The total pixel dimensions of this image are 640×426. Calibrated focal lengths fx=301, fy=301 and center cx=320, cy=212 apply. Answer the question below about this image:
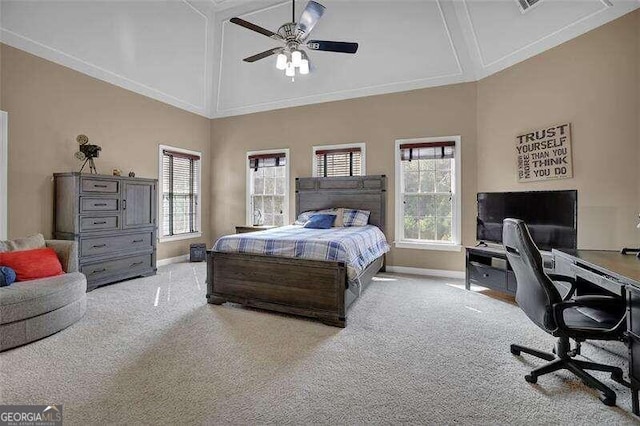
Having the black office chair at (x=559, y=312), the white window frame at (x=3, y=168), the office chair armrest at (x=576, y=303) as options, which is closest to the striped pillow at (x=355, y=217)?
the black office chair at (x=559, y=312)

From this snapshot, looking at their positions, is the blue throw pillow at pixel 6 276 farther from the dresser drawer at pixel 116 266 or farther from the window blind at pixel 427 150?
the window blind at pixel 427 150

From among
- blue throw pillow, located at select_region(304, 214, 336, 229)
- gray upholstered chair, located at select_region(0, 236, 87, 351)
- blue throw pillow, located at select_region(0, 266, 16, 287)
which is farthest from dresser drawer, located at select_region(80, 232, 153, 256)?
blue throw pillow, located at select_region(304, 214, 336, 229)

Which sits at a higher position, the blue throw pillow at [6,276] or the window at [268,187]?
the window at [268,187]

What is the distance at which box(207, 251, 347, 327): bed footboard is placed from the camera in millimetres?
2969

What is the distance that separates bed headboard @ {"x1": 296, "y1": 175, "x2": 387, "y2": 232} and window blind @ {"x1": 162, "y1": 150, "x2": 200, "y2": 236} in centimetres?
229

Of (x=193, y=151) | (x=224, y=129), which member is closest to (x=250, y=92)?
(x=224, y=129)

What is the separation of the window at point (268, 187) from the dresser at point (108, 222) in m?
1.92

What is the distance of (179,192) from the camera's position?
5977 millimetres

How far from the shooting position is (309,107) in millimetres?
5746

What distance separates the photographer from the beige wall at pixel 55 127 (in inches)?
144

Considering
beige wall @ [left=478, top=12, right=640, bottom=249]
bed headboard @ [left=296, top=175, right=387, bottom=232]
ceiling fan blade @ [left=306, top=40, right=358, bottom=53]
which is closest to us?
beige wall @ [left=478, top=12, right=640, bottom=249]

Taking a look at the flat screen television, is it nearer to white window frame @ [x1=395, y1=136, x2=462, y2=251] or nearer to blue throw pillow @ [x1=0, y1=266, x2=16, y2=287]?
white window frame @ [x1=395, y1=136, x2=462, y2=251]

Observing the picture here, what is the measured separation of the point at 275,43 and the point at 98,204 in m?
3.63

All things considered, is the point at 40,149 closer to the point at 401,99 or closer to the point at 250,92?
the point at 250,92
